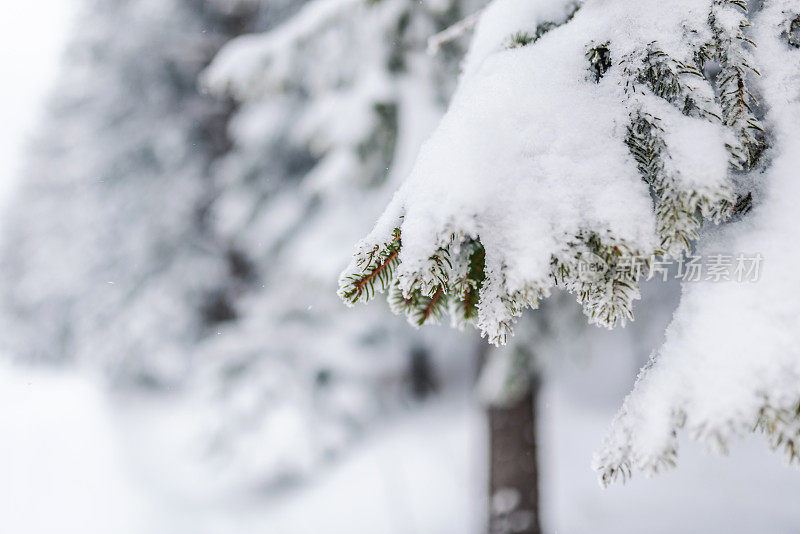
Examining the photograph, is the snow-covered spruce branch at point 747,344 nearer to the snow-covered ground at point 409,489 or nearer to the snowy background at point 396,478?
the snowy background at point 396,478

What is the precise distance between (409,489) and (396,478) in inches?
10.6

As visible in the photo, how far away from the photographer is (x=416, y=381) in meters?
9.28

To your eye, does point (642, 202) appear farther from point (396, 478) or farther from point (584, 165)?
point (396, 478)

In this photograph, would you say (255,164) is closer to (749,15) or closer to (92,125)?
(92,125)

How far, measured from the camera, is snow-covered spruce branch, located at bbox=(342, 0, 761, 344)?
2.91 feet

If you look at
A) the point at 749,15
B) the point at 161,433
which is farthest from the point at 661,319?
the point at 161,433

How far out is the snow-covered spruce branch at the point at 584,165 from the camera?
0.89 metres

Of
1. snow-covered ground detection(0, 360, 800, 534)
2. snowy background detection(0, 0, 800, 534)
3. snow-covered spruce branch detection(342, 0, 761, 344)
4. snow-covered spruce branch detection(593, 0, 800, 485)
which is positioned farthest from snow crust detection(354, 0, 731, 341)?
Result: snow-covered ground detection(0, 360, 800, 534)

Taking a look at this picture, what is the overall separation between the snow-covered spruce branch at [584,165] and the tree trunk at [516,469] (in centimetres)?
265

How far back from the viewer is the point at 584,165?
0.97 metres

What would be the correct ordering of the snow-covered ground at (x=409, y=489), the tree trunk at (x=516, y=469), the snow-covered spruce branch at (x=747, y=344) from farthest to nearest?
the snow-covered ground at (x=409, y=489) < the tree trunk at (x=516, y=469) < the snow-covered spruce branch at (x=747, y=344)

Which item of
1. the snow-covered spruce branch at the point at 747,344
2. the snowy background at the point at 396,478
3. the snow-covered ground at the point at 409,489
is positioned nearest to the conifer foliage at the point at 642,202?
the snow-covered spruce branch at the point at 747,344

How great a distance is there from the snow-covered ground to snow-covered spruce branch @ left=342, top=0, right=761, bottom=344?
3.85 meters

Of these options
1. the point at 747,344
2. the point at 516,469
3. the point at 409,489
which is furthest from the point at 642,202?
the point at 409,489
